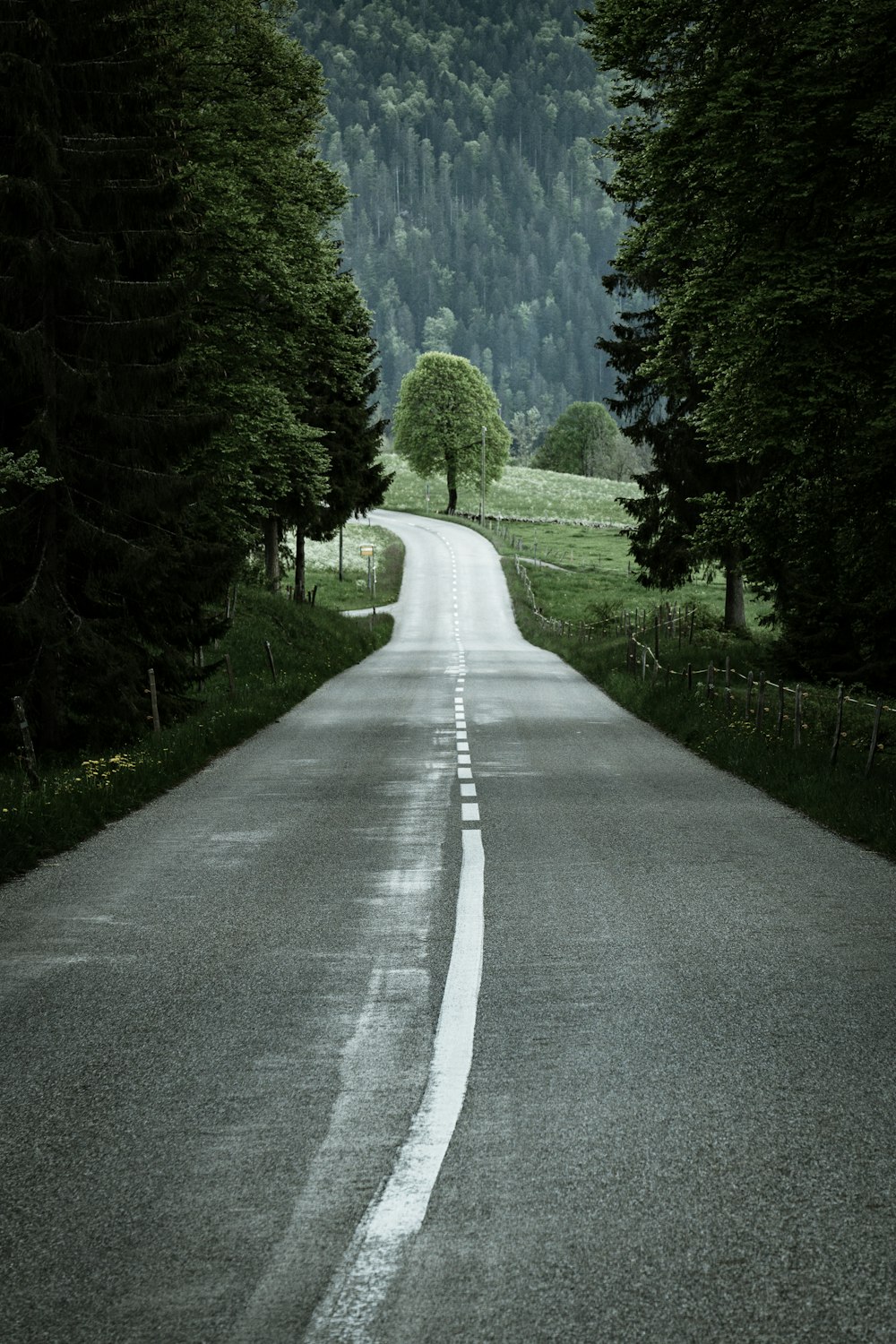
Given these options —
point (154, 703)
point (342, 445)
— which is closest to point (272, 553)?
point (342, 445)

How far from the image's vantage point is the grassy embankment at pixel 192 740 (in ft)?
36.8

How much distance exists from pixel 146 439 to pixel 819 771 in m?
10.3

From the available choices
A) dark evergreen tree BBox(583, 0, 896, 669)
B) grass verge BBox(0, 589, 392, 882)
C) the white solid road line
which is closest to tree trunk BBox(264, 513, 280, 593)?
grass verge BBox(0, 589, 392, 882)

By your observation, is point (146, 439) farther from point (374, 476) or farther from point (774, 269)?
point (374, 476)

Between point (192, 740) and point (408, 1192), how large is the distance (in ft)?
47.1

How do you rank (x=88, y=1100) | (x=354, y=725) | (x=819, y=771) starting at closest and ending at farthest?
1. (x=88, y=1100)
2. (x=819, y=771)
3. (x=354, y=725)

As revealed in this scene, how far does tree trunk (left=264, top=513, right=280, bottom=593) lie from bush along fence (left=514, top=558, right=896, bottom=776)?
10812 millimetres

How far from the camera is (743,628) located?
40.0 metres

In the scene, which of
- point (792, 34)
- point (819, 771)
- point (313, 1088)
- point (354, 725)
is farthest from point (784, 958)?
point (354, 725)

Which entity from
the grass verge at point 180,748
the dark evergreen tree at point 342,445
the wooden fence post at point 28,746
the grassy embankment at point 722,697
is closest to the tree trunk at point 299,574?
the dark evergreen tree at point 342,445

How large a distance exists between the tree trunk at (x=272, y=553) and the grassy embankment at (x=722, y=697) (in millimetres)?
9877

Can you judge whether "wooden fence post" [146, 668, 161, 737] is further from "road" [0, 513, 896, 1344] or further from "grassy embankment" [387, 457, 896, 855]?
"grassy embankment" [387, 457, 896, 855]

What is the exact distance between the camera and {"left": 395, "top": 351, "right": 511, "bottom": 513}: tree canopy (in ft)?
371

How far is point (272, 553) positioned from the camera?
148ft
